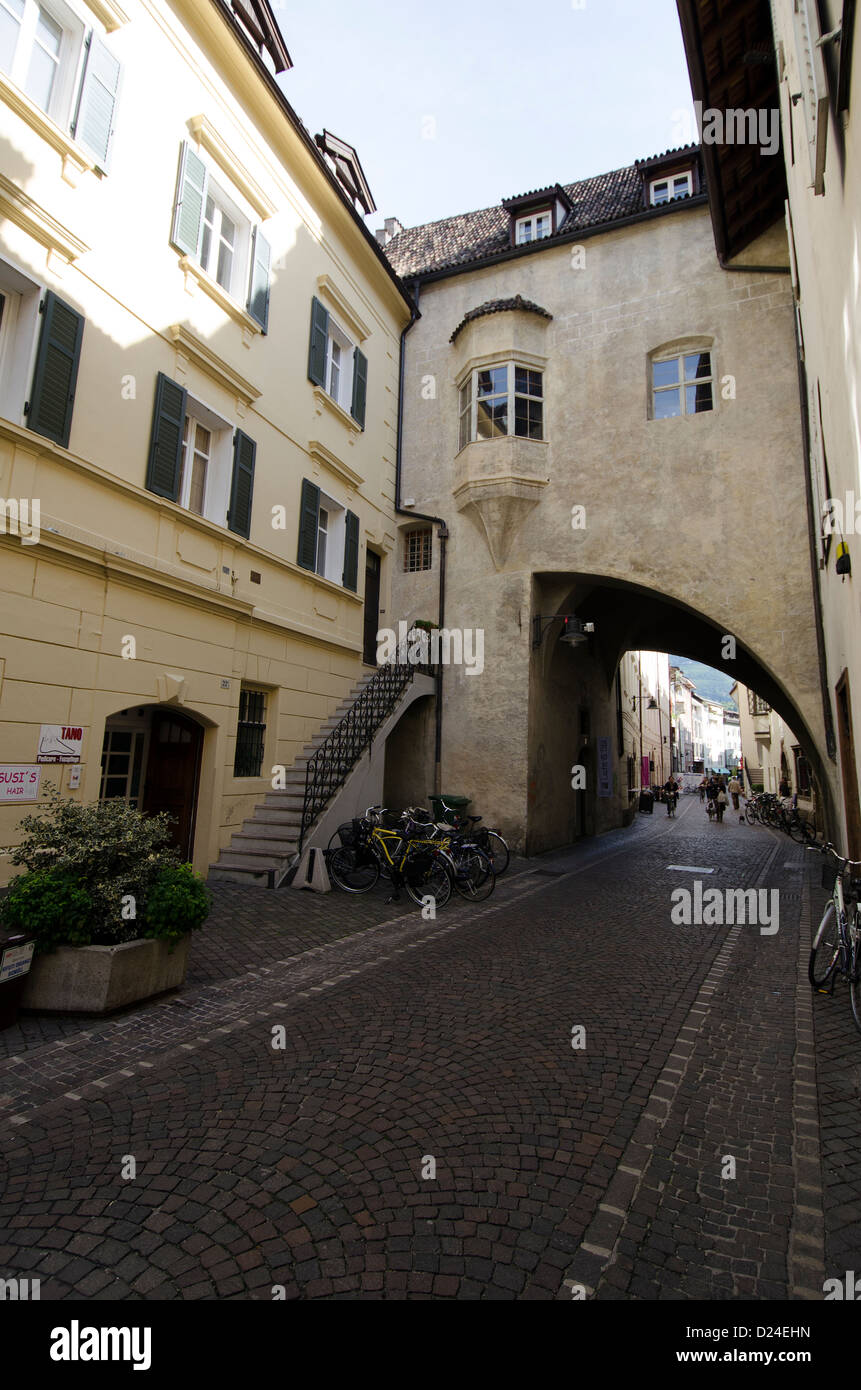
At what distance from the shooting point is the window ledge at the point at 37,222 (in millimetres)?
7043

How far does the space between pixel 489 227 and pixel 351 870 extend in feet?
61.1

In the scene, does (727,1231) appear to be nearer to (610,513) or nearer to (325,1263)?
(325,1263)

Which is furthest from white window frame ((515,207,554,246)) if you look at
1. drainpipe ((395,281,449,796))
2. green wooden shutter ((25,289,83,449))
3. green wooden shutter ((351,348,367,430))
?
green wooden shutter ((25,289,83,449))

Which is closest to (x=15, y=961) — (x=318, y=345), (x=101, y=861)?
(x=101, y=861)

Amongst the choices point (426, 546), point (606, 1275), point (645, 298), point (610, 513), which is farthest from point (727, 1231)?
point (645, 298)

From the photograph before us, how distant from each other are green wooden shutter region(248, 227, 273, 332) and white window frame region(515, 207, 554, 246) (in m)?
7.95

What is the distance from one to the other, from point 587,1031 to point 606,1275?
242 centimetres

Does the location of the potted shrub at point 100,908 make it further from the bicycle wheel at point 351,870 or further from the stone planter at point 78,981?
the bicycle wheel at point 351,870

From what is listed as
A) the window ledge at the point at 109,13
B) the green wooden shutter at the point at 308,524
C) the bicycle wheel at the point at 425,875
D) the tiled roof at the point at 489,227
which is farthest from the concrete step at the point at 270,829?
the tiled roof at the point at 489,227

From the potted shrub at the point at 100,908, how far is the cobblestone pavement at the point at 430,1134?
26 centimetres

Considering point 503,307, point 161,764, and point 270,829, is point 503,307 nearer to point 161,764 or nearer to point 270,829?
point 161,764

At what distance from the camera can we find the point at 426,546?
16.7 metres

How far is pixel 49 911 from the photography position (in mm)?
4762

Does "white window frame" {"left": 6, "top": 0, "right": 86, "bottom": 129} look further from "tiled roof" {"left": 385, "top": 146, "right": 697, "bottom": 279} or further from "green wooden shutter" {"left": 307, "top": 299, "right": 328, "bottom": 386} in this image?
"tiled roof" {"left": 385, "top": 146, "right": 697, "bottom": 279}
